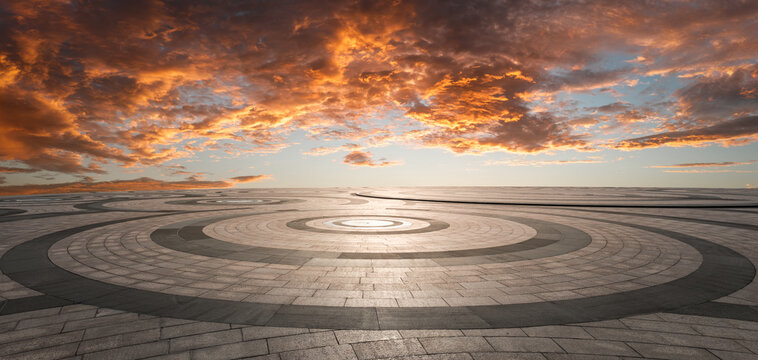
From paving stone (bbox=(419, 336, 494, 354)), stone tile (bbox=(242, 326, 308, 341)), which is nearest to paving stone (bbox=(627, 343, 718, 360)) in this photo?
paving stone (bbox=(419, 336, 494, 354))

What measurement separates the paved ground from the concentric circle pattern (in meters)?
0.05

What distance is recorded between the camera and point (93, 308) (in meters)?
5.53

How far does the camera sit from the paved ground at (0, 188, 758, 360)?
14.2ft

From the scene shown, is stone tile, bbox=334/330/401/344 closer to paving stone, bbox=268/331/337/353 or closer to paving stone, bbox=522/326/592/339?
paving stone, bbox=268/331/337/353

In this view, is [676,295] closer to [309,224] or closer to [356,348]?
[356,348]

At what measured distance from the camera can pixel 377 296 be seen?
20.1 ft

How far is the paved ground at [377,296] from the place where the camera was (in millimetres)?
4336

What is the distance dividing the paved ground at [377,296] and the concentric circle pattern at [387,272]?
0.05m

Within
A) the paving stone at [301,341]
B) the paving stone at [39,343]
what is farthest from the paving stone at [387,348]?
the paving stone at [39,343]

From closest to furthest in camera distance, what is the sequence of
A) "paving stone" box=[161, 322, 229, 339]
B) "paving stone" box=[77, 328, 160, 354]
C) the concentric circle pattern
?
"paving stone" box=[77, 328, 160, 354] → "paving stone" box=[161, 322, 229, 339] → the concentric circle pattern

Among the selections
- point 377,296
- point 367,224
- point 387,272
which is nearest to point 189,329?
point 377,296

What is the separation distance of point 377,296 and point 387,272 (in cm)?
160

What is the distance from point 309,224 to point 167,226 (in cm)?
611

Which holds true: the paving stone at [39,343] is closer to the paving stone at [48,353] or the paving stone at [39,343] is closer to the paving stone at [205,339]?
the paving stone at [48,353]
